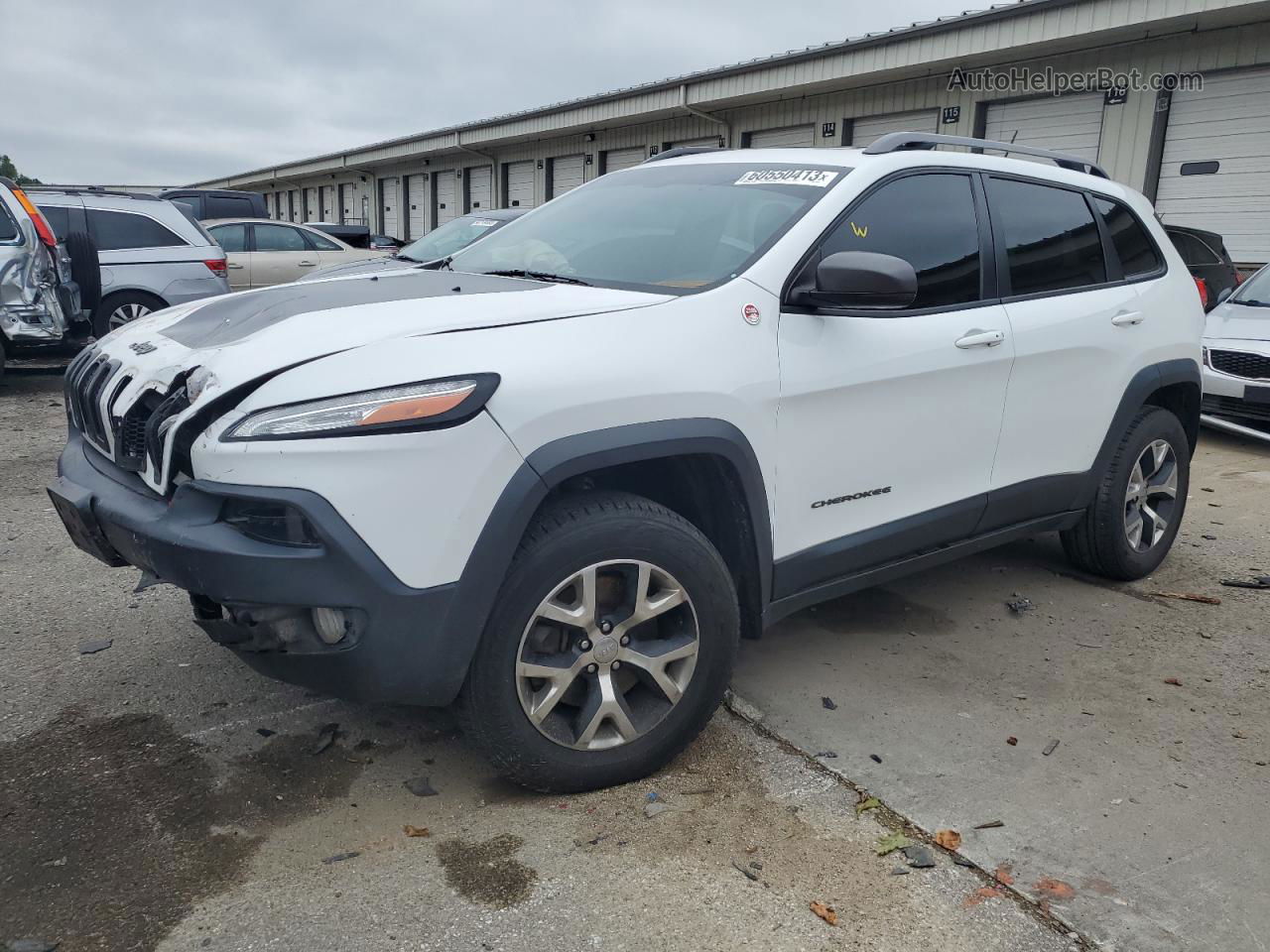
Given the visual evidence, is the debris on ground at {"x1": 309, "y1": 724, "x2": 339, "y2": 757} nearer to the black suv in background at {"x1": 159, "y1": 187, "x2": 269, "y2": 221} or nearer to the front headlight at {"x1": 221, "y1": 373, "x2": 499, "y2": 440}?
the front headlight at {"x1": 221, "y1": 373, "x2": 499, "y2": 440}

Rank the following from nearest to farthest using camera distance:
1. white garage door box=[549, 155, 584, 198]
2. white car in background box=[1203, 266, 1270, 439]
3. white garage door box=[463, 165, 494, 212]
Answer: white car in background box=[1203, 266, 1270, 439] < white garage door box=[549, 155, 584, 198] < white garage door box=[463, 165, 494, 212]

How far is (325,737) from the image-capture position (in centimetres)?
309

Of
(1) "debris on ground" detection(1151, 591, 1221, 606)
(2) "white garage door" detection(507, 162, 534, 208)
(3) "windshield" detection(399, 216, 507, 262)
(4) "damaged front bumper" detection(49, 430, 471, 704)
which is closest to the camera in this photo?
(4) "damaged front bumper" detection(49, 430, 471, 704)

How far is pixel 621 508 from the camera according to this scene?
2.67 m

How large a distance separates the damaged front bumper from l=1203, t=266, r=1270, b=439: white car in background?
748 centimetres

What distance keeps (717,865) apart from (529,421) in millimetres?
1178

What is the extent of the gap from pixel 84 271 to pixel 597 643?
8200mm

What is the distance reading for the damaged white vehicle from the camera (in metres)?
8.45

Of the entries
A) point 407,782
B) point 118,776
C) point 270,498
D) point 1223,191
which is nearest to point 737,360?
point 270,498

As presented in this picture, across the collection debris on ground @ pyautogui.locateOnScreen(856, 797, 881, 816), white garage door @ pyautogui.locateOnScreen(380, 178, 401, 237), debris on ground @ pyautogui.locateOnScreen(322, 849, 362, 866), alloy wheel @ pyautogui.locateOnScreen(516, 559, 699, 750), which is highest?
white garage door @ pyautogui.locateOnScreen(380, 178, 401, 237)

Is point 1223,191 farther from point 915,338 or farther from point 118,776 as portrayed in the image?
point 118,776

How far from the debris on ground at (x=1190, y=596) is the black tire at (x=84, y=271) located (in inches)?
338

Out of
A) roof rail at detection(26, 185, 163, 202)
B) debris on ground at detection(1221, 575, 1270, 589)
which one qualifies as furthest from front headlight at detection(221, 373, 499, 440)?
roof rail at detection(26, 185, 163, 202)

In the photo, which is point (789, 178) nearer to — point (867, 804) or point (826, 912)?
point (867, 804)
